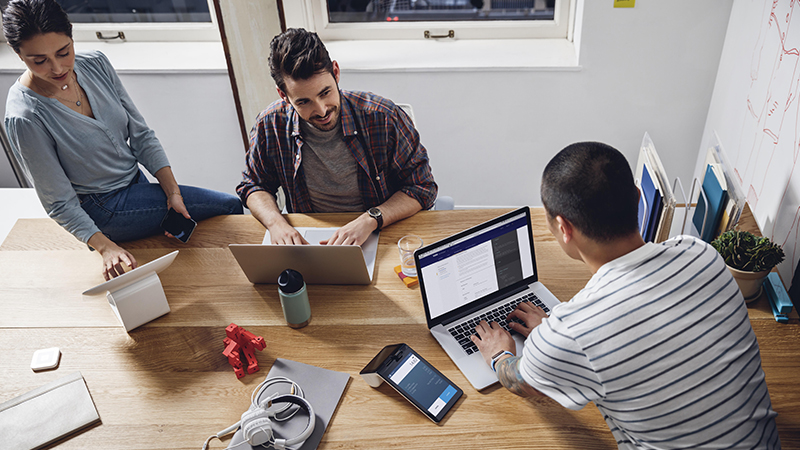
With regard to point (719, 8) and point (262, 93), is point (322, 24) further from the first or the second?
point (719, 8)

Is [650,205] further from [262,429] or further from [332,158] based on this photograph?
[262,429]

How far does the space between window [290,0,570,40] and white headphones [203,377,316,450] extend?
2.32 m

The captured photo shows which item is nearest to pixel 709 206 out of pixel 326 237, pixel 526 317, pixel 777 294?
pixel 777 294

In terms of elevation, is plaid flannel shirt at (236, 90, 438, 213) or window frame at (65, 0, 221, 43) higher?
window frame at (65, 0, 221, 43)

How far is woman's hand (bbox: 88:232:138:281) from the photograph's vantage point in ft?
5.42

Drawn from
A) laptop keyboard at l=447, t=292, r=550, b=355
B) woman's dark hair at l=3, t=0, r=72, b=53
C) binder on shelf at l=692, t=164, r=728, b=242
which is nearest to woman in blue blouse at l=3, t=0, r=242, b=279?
woman's dark hair at l=3, t=0, r=72, b=53

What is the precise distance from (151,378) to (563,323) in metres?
0.99

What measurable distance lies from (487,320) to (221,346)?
690mm

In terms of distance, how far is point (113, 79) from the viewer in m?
2.03

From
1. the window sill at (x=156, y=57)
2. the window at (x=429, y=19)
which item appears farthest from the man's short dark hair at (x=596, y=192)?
the window sill at (x=156, y=57)

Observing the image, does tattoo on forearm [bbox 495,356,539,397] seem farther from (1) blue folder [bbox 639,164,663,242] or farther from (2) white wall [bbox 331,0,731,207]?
(2) white wall [bbox 331,0,731,207]

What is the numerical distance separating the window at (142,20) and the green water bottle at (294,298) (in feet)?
A: 7.47

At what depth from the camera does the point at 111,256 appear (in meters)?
1.68

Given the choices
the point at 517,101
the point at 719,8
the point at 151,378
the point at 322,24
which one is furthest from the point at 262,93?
the point at 719,8
